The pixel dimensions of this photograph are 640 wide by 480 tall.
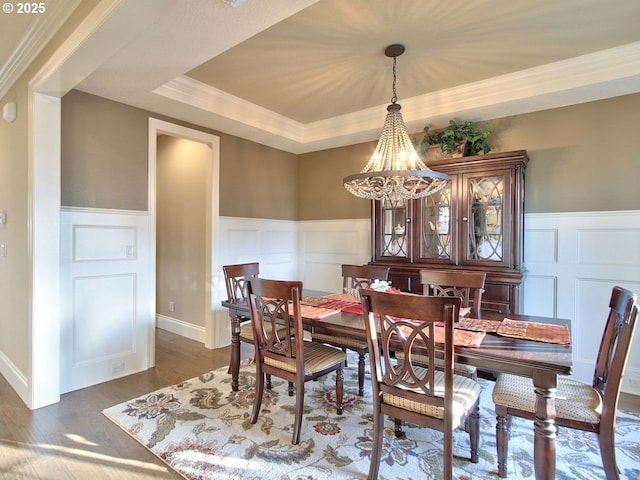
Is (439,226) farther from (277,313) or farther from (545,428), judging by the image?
(545,428)

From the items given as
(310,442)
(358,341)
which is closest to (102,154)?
(358,341)

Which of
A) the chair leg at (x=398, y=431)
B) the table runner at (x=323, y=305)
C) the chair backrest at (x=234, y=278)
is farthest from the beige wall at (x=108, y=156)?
the chair leg at (x=398, y=431)

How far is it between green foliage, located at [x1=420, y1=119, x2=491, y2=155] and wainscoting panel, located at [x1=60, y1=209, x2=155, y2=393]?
2939mm

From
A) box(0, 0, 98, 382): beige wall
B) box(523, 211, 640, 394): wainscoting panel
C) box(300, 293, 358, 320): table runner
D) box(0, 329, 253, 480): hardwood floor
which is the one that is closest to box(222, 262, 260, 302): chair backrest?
box(300, 293, 358, 320): table runner

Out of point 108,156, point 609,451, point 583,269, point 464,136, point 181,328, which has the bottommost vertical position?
point 181,328

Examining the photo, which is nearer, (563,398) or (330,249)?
(563,398)

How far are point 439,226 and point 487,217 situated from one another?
1.41 ft

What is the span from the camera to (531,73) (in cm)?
289

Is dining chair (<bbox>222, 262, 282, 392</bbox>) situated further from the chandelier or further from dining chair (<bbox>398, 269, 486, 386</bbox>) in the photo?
dining chair (<bbox>398, 269, 486, 386</bbox>)

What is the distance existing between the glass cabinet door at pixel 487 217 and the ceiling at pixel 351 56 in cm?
73

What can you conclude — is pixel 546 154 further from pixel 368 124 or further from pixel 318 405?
pixel 318 405

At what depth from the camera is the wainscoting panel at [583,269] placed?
9.23ft

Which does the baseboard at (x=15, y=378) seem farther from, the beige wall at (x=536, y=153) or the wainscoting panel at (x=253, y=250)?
the wainscoting panel at (x=253, y=250)

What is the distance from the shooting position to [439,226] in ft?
11.0
